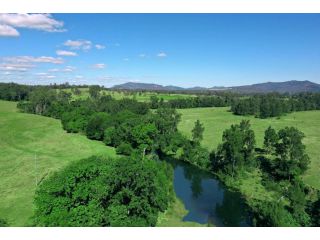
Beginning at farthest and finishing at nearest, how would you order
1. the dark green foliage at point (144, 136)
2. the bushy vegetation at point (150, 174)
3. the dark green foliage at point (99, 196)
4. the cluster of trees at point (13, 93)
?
the cluster of trees at point (13, 93), the dark green foliage at point (144, 136), the bushy vegetation at point (150, 174), the dark green foliage at point (99, 196)

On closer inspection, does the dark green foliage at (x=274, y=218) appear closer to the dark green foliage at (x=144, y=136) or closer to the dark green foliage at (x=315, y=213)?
the dark green foliage at (x=315, y=213)

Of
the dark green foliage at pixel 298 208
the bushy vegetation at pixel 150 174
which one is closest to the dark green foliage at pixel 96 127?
the bushy vegetation at pixel 150 174

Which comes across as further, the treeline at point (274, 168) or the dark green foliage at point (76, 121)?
the dark green foliage at point (76, 121)

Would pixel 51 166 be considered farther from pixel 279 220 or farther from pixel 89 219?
pixel 279 220

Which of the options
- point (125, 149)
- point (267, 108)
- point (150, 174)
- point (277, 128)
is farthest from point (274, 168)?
point (267, 108)

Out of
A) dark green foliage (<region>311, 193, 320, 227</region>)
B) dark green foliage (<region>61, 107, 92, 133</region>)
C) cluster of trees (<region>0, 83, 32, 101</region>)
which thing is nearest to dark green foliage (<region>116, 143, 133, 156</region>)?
dark green foliage (<region>61, 107, 92, 133</region>)

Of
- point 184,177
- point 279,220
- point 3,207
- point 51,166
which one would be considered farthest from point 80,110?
point 279,220

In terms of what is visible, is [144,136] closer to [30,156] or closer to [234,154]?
[234,154]

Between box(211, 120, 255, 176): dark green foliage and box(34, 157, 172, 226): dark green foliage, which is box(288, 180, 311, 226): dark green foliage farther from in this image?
box(34, 157, 172, 226): dark green foliage
